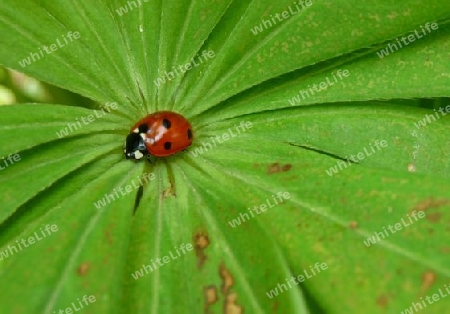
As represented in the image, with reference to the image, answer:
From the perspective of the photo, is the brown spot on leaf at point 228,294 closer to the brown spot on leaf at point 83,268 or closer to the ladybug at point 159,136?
the brown spot on leaf at point 83,268

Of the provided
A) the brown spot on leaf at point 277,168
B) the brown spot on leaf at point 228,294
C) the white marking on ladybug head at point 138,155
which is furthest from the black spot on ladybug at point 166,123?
the brown spot on leaf at point 228,294

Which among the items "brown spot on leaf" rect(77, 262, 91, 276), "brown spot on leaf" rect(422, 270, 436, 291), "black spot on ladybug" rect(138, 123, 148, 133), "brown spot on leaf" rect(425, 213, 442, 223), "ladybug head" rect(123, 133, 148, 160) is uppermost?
"black spot on ladybug" rect(138, 123, 148, 133)

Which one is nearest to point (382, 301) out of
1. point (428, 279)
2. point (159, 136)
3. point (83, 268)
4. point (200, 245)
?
point (428, 279)

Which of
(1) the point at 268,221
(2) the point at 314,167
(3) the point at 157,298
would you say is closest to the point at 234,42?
(2) the point at 314,167

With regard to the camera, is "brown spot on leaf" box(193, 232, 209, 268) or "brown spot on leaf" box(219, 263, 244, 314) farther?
"brown spot on leaf" box(193, 232, 209, 268)

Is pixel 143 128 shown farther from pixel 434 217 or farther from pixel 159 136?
pixel 434 217

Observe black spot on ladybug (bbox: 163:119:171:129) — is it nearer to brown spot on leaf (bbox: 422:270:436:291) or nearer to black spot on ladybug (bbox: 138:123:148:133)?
black spot on ladybug (bbox: 138:123:148:133)

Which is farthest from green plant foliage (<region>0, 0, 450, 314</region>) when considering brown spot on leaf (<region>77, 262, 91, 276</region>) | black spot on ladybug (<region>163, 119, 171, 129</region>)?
black spot on ladybug (<region>163, 119, 171, 129</region>)
